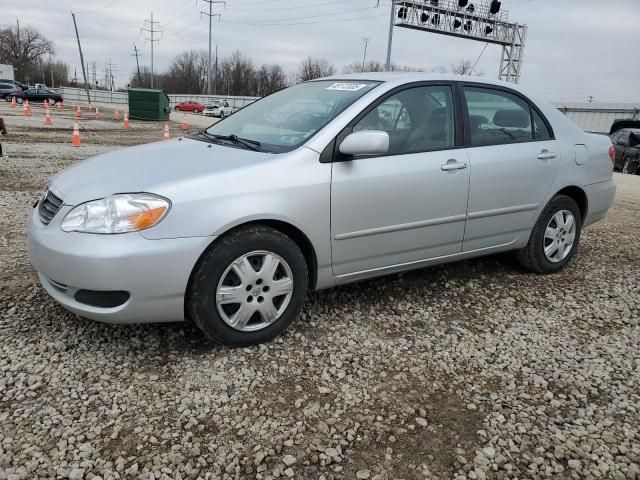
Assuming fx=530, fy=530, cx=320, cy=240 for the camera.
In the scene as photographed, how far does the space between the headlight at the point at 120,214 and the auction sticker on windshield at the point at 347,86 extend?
1.60 metres

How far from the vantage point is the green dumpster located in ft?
87.4

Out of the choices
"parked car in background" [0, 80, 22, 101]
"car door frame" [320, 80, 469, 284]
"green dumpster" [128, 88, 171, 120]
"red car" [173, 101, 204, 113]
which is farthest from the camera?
"red car" [173, 101, 204, 113]

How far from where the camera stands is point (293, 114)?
3.67 m

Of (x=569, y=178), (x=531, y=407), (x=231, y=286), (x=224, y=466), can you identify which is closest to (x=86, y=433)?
(x=224, y=466)

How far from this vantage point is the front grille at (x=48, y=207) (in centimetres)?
297

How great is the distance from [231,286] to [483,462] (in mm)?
1549

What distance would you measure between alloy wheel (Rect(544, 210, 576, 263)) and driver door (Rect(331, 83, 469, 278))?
1088mm

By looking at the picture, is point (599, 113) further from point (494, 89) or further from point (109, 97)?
point (109, 97)

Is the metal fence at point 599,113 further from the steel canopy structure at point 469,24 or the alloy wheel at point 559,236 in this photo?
the alloy wheel at point 559,236

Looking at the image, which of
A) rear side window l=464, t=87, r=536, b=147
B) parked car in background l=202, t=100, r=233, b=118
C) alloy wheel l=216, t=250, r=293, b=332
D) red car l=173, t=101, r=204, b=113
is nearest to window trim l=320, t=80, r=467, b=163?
rear side window l=464, t=87, r=536, b=147

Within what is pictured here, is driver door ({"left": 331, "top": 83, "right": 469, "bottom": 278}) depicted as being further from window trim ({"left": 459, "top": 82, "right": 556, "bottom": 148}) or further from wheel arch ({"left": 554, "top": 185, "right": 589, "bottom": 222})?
wheel arch ({"left": 554, "top": 185, "right": 589, "bottom": 222})

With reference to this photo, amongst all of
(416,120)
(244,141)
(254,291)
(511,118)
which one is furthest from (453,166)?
(254,291)

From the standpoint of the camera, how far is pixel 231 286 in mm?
2969

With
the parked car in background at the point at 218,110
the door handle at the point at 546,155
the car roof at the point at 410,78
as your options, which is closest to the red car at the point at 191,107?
the parked car in background at the point at 218,110
